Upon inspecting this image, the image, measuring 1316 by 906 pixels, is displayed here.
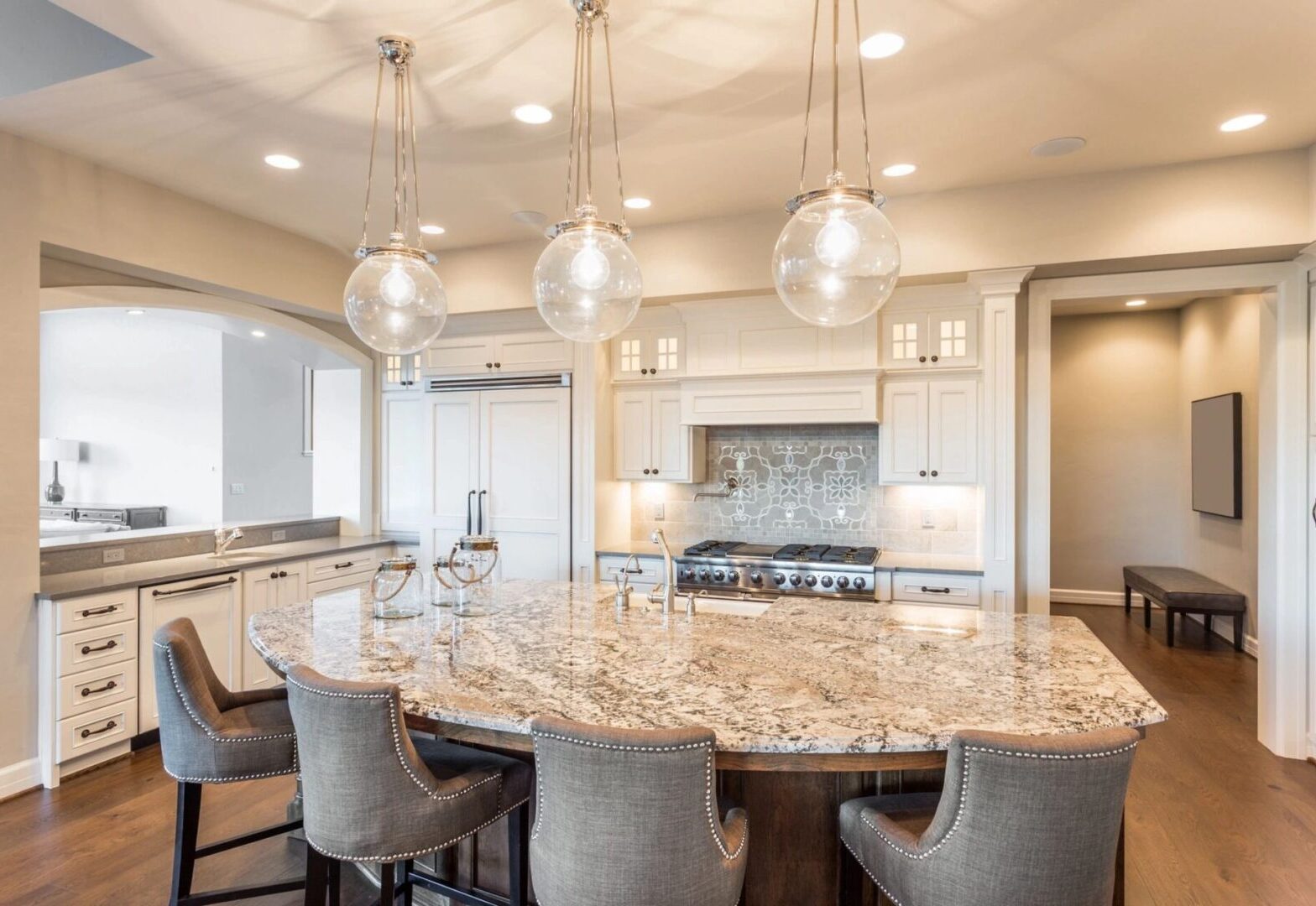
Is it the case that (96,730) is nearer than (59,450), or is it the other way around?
(96,730)

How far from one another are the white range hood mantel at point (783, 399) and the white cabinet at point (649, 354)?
171 mm

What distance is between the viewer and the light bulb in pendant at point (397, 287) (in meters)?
2.59

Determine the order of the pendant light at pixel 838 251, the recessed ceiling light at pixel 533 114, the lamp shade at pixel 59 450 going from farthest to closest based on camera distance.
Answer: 1. the lamp shade at pixel 59 450
2. the recessed ceiling light at pixel 533 114
3. the pendant light at pixel 838 251

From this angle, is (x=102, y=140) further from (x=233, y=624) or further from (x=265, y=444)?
(x=265, y=444)

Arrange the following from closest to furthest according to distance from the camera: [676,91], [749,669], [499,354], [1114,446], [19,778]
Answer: [749,669], [676,91], [19,778], [499,354], [1114,446]

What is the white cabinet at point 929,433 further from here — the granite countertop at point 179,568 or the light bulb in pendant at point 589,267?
the granite countertop at point 179,568

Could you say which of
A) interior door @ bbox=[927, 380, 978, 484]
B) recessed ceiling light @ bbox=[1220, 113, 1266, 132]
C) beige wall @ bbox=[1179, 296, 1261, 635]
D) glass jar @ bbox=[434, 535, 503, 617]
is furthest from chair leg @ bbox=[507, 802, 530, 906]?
beige wall @ bbox=[1179, 296, 1261, 635]

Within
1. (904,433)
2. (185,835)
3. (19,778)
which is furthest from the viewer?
(904,433)

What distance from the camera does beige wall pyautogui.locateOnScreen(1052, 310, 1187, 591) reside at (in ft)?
22.5

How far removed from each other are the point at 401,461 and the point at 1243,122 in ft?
17.3

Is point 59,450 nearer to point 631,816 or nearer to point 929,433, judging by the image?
point 929,433

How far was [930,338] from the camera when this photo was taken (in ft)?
13.9

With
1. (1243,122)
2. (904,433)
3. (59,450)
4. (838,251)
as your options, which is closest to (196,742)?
(838,251)

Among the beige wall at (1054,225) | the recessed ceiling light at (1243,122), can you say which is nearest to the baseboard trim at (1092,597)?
the beige wall at (1054,225)
